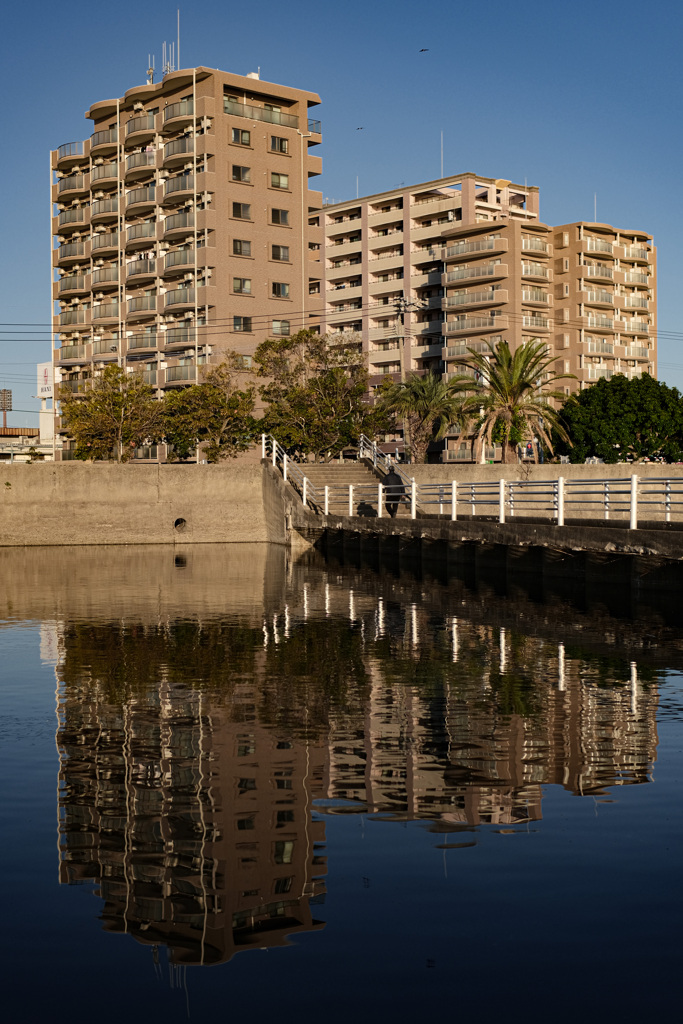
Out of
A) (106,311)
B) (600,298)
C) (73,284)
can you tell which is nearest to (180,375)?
(106,311)

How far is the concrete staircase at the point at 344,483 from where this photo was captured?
145 feet

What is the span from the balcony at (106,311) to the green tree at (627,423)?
107ft

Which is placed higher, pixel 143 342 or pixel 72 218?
pixel 72 218

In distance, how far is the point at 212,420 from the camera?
56344 mm

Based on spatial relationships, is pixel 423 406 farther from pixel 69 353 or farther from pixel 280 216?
pixel 69 353

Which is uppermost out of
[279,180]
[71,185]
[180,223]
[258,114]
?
[258,114]

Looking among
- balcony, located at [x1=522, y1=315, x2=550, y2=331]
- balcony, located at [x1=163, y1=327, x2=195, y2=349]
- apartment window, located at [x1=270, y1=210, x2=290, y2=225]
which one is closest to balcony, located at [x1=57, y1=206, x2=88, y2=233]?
balcony, located at [x1=163, y1=327, x2=195, y2=349]

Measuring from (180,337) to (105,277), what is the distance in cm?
1026

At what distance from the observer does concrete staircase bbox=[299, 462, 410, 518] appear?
1737 inches

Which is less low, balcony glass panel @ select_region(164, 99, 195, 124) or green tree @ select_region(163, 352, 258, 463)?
balcony glass panel @ select_region(164, 99, 195, 124)

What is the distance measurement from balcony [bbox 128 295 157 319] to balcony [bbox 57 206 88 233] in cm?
873

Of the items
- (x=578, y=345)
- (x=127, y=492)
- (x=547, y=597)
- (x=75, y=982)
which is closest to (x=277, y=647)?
(x=547, y=597)

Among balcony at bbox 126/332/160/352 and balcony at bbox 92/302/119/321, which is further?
balcony at bbox 92/302/119/321

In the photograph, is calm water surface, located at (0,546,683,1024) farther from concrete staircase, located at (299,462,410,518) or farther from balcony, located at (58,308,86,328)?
balcony, located at (58,308,86,328)
